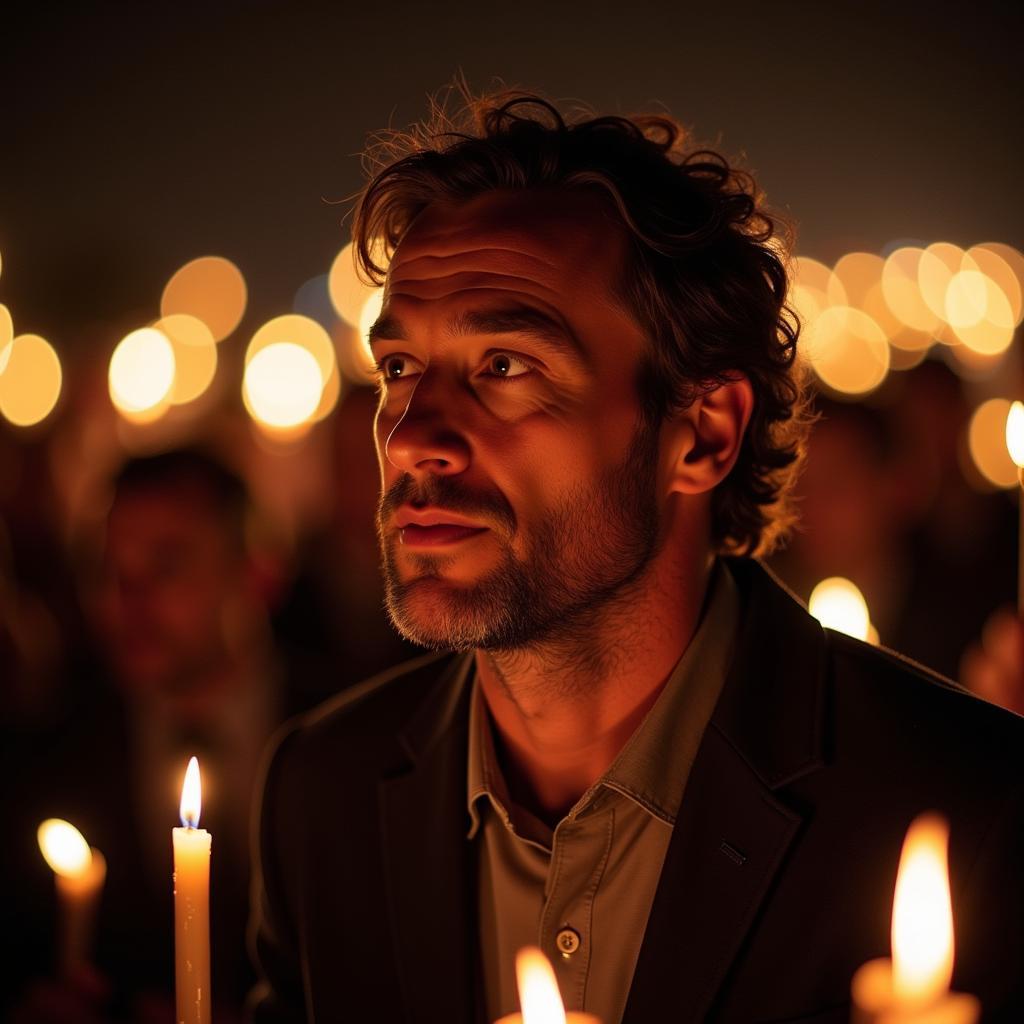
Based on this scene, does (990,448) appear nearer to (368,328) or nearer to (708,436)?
(708,436)

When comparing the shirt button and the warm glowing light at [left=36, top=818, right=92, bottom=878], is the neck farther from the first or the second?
the warm glowing light at [left=36, top=818, right=92, bottom=878]

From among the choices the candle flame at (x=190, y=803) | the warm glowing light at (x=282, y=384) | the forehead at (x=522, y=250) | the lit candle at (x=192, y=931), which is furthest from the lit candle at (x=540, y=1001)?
the warm glowing light at (x=282, y=384)

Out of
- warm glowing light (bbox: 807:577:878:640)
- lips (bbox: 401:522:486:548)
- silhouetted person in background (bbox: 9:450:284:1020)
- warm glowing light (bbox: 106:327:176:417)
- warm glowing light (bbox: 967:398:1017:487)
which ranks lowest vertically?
lips (bbox: 401:522:486:548)

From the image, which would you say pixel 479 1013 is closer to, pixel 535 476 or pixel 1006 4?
pixel 535 476

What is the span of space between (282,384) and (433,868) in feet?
46.2

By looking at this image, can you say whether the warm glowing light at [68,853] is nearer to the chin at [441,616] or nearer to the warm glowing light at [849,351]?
the chin at [441,616]

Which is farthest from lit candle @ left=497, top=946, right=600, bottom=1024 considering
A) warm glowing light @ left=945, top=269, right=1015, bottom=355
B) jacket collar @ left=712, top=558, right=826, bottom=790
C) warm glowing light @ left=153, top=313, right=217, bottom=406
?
warm glowing light @ left=945, top=269, right=1015, bottom=355

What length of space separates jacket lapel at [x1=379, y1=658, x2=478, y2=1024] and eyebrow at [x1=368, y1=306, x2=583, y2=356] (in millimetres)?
819

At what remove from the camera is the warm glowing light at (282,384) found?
15516 millimetres

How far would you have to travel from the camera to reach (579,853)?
2.30 metres

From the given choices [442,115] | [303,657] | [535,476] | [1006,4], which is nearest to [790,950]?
[535,476]

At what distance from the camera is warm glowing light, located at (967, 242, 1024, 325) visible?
25.4 metres

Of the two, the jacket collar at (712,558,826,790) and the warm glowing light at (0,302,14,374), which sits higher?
the warm glowing light at (0,302,14,374)

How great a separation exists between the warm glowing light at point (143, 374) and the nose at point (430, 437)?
12.8 m
